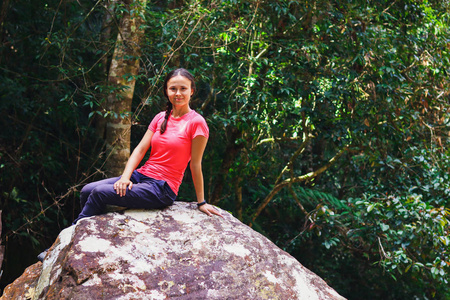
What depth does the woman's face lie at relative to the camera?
10.4 feet

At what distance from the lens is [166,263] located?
2656 millimetres

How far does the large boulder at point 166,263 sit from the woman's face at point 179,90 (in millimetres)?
789

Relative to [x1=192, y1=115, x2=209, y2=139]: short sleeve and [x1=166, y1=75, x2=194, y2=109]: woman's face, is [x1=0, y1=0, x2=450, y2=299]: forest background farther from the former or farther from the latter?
[x1=192, y1=115, x2=209, y2=139]: short sleeve

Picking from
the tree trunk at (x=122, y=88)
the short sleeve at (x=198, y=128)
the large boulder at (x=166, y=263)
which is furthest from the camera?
the tree trunk at (x=122, y=88)

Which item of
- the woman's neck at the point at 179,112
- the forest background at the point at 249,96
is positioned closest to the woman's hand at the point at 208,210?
the woman's neck at the point at 179,112

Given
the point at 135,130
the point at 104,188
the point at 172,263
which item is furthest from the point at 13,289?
the point at 135,130

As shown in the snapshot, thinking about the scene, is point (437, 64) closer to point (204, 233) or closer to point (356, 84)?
point (356, 84)

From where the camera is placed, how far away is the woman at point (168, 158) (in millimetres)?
3033

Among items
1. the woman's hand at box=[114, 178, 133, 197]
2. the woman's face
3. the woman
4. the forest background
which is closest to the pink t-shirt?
the woman

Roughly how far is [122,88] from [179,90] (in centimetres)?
199

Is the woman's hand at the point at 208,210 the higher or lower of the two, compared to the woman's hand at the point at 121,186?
lower

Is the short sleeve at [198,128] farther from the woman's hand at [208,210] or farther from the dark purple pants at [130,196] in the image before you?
the woman's hand at [208,210]

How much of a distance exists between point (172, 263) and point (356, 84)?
12.7ft

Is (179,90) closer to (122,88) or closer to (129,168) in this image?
(129,168)
